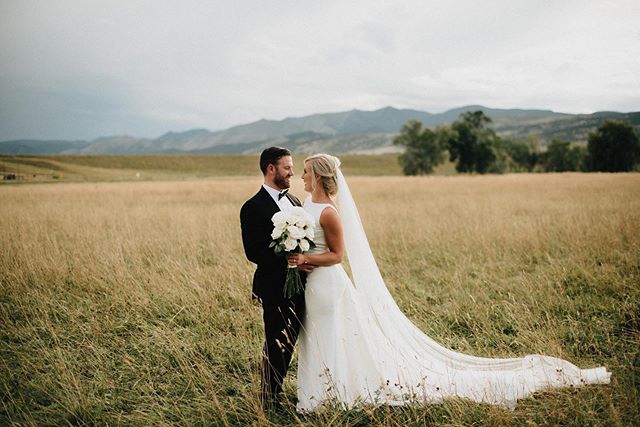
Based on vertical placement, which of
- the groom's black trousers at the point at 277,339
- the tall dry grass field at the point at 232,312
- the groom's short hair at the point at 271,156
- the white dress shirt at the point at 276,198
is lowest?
the tall dry grass field at the point at 232,312

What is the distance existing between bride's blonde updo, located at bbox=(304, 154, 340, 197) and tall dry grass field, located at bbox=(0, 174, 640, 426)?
6.11 feet

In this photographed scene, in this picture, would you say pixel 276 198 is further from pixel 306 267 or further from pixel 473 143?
pixel 473 143

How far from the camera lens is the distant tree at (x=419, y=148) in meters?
63.0

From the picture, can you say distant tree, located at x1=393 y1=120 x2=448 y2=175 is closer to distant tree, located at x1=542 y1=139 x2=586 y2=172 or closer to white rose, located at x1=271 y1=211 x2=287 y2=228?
distant tree, located at x1=542 y1=139 x2=586 y2=172

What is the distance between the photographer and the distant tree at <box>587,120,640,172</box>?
5862cm

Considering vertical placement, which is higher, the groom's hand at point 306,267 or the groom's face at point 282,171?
the groom's face at point 282,171

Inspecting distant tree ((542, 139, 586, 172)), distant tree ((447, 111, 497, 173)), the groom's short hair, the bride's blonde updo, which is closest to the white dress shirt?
the groom's short hair

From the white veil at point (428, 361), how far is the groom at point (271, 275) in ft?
1.96

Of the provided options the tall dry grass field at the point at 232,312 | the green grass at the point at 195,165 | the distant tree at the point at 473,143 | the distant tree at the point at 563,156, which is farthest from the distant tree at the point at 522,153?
the tall dry grass field at the point at 232,312

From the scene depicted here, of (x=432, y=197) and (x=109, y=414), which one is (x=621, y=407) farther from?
(x=432, y=197)

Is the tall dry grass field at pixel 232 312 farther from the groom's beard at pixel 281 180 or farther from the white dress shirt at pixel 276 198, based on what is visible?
the groom's beard at pixel 281 180

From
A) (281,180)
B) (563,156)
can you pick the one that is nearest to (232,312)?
(281,180)

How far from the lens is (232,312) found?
6.01m

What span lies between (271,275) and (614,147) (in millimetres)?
74588
